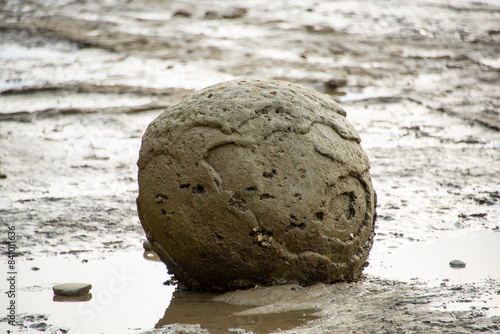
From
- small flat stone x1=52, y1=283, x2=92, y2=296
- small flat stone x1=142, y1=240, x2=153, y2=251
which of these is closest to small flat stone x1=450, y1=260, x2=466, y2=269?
small flat stone x1=142, y1=240, x2=153, y2=251

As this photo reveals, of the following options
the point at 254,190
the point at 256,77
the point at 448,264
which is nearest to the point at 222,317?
the point at 254,190

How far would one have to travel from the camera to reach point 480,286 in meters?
4.96

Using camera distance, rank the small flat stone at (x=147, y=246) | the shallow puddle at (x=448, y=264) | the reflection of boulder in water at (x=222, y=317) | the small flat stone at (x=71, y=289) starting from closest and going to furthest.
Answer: the reflection of boulder in water at (x=222, y=317) → the shallow puddle at (x=448, y=264) → the small flat stone at (x=71, y=289) → the small flat stone at (x=147, y=246)

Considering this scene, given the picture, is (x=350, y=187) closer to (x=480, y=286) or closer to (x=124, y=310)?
(x=480, y=286)

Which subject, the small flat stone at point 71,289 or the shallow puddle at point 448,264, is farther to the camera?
the small flat stone at point 71,289

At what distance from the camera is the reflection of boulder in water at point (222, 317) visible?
427 cm

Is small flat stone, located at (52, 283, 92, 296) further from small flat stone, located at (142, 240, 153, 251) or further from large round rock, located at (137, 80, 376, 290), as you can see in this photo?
small flat stone, located at (142, 240, 153, 251)

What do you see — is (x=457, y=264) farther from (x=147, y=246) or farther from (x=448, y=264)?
(x=147, y=246)

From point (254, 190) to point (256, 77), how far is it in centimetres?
951

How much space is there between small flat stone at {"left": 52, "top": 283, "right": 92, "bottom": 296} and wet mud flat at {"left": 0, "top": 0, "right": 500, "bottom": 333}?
10 cm

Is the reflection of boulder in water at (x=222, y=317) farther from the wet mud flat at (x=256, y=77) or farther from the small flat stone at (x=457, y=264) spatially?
the small flat stone at (x=457, y=264)

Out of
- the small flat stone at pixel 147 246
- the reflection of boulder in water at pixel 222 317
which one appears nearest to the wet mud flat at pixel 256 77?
the reflection of boulder in water at pixel 222 317

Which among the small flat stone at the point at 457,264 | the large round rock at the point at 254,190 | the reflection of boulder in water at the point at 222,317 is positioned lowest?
the small flat stone at the point at 457,264

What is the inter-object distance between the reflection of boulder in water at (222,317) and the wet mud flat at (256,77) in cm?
2
